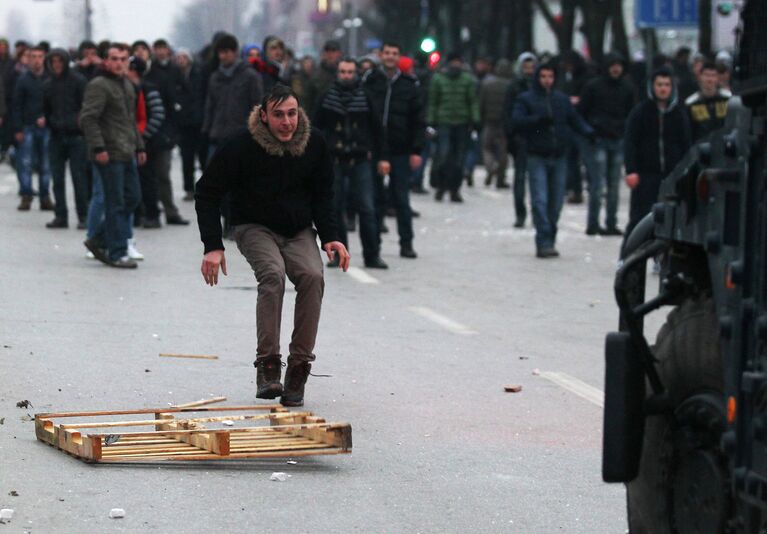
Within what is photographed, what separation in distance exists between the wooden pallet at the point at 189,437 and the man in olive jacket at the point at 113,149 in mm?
7419

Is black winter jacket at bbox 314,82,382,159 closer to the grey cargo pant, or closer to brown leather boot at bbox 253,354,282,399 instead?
the grey cargo pant

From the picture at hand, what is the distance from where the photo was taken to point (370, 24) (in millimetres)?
92312

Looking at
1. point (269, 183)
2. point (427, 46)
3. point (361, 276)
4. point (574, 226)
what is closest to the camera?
point (269, 183)

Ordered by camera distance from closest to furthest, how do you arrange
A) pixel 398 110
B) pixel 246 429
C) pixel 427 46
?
pixel 246 429 → pixel 398 110 → pixel 427 46

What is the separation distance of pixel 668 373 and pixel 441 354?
234 inches

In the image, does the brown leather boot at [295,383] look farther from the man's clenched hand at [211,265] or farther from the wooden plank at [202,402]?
the man's clenched hand at [211,265]

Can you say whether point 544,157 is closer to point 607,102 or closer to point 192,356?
point 607,102

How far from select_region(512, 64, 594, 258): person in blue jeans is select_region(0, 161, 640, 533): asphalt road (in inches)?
12.3

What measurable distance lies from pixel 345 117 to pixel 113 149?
7.09 feet

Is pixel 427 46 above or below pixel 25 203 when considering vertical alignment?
above

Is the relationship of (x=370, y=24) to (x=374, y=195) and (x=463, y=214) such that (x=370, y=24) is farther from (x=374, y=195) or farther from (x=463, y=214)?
(x=374, y=195)

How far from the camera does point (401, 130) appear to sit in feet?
57.8

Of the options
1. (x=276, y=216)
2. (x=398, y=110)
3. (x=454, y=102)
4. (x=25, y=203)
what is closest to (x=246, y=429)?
(x=276, y=216)

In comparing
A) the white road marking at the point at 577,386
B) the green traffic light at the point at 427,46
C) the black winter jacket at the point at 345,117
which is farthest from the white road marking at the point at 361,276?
the green traffic light at the point at 427,46
